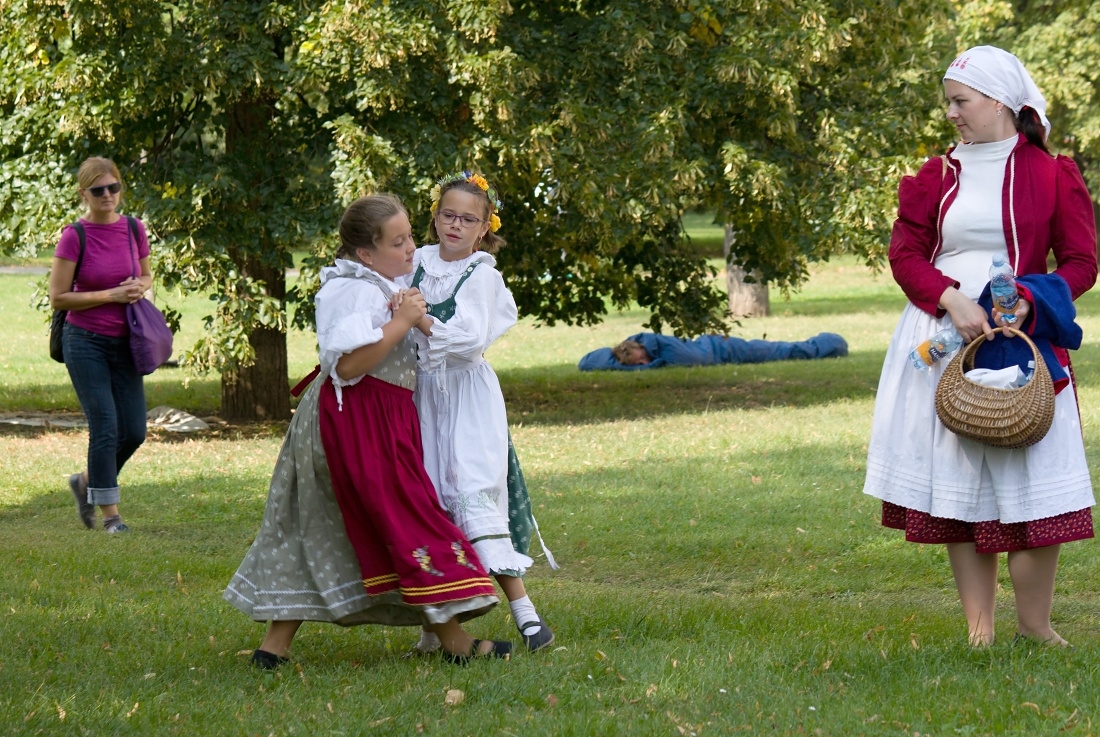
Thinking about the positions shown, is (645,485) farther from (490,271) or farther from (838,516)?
(490,271)

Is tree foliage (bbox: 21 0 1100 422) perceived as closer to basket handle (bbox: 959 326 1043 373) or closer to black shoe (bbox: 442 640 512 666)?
black shoe (bbox: 442 640 512 666)

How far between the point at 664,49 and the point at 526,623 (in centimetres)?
837

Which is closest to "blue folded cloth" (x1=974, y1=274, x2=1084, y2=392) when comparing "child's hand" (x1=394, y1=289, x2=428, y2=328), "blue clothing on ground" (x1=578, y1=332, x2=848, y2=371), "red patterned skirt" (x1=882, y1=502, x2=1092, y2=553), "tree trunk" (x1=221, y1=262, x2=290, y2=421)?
"red patterned skirt" (x1=882, y1=502, x2=1092, y2=553)

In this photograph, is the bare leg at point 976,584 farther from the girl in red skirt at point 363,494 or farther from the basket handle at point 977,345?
the girl in red skirt at point 363,494

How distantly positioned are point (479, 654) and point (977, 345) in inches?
77.4

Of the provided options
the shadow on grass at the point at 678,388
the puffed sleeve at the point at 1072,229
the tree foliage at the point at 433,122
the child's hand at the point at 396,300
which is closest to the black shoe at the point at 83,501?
the tree foliage at the point at 433,122

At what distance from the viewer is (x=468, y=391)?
16.1ft

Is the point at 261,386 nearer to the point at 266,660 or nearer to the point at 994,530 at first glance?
the point at 266,660

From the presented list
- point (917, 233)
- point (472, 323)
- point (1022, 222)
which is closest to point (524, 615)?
point (472, 323)

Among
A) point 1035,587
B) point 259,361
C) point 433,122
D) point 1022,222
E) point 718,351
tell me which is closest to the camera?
point 1022,222

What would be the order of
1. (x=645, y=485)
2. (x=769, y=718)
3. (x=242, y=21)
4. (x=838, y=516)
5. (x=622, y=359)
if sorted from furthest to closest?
(x=622, y=359), (x=242, y=21), (x=645, y=485), (x=838, y=516), (x=769, y=718)

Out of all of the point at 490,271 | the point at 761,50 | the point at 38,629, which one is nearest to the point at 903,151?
the point at 761,50

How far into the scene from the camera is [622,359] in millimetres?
18172

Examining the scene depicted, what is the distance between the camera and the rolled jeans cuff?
25.1ft
